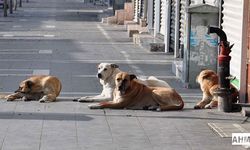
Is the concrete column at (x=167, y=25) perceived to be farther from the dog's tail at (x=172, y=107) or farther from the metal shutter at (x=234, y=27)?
the dog's tail at (x=172, y=107)

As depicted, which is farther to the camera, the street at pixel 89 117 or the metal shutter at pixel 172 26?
the metal shutter at pixel 172 26

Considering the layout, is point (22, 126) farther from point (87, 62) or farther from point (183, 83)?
point (87, 62)

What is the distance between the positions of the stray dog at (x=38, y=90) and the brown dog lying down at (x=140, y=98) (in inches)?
43.5

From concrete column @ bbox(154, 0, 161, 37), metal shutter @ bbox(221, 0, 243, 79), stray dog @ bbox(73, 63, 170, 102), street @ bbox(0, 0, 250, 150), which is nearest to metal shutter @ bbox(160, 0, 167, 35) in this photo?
concrete column @ bbox(154, 0, 161, 37)

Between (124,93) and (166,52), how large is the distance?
12.1 meters

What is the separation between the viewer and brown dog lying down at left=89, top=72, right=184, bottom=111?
45.6ft

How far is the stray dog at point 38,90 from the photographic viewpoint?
14.8 metres

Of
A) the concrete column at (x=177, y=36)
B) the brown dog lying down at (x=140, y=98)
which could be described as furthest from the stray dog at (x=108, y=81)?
the concrete column at (x=177, y=36)

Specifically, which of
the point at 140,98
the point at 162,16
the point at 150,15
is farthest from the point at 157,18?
the point at 140,98

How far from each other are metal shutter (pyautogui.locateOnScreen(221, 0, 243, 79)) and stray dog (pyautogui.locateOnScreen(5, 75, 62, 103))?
3227 mm

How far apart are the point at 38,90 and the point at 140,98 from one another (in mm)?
1899

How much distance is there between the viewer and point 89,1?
3194 inches

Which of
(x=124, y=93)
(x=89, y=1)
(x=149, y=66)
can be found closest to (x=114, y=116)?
(x=124, y=93)

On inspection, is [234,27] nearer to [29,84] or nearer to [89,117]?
[29,84]
